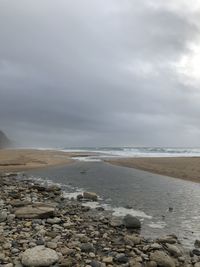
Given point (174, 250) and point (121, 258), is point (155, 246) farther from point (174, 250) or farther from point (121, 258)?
point (121, 258)

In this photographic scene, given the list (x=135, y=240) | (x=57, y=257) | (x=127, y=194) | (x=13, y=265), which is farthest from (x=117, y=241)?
(x=127, y=194)

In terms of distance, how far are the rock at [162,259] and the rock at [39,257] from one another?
3029 mm

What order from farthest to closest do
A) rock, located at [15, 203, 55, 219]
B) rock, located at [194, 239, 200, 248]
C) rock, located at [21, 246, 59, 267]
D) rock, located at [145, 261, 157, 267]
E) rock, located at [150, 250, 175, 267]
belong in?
rock, located at [15, 203, 55, 219], rock, located at [194, 239, 200, 248], rock, located at [150, 250, 175, 267], rock, located at [145, 261, 157, 267], rock, located at [21, 246, 59, 267]

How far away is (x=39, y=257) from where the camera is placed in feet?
31.3

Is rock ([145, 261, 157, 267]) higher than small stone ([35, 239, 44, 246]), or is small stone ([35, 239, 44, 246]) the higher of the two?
small stone ([35, 239, 44, 246])

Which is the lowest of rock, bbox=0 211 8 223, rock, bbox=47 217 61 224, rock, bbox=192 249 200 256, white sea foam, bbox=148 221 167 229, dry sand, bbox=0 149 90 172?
rock, bbox=192 249 200 256

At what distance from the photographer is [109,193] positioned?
23.7m

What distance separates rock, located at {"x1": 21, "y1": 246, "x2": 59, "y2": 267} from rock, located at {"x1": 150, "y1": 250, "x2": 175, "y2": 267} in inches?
119

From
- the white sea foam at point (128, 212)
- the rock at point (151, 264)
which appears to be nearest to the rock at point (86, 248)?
the rock at point (151, 264)

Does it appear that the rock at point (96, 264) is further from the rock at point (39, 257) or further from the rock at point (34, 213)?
the rock at point (34, 213)

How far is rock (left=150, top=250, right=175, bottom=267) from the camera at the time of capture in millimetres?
10141

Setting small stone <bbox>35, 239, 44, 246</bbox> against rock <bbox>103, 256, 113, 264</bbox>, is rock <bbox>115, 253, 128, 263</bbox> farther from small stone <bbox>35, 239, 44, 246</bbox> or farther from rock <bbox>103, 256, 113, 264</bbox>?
small stone <bbox>35, 239, 44, 246</bbox>

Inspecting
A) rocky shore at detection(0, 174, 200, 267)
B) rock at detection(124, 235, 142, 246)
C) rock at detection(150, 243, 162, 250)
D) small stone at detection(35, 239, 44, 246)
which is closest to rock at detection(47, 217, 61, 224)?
rocky shore at detection(0, 174, 200, 267)

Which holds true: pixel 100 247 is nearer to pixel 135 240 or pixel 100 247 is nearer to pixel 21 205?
pixel 135 240
